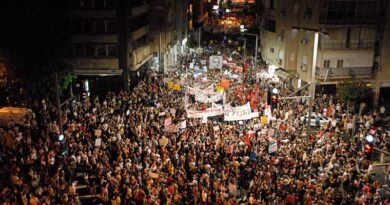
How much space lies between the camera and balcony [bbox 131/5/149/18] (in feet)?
123

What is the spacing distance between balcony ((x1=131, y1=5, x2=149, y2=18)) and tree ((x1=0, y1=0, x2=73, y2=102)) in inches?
358

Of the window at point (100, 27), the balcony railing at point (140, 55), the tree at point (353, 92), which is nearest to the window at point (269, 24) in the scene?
the tree at point (353, 92)

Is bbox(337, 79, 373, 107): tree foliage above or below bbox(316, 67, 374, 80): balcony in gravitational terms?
below

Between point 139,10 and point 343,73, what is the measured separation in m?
20.0

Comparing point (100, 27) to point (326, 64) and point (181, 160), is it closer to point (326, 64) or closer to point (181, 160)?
point (181, 160)

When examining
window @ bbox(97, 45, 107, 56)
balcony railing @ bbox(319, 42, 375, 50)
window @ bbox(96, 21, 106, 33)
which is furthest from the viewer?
balcony railing @ bbox(319, 42, 375, 50)

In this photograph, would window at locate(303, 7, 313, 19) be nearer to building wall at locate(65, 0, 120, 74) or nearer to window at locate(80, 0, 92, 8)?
building wall at locate(65, 0, 120, 74)

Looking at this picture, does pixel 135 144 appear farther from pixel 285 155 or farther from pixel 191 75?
pixel 191 75

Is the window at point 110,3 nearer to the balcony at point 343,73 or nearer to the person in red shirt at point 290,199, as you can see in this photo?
the balcony at point 343,73

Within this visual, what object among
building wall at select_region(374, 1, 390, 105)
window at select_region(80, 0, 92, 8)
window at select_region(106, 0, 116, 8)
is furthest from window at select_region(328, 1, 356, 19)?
window at select_region(80, 0, 92, 8)

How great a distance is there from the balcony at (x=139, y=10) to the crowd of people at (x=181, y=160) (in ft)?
38.4

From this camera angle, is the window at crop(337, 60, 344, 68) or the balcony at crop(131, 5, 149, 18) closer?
the balcony at crop(131, 5, 149, 18)

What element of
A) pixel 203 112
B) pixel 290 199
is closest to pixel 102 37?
pixel 203 112

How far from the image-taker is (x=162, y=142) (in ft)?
75.4
